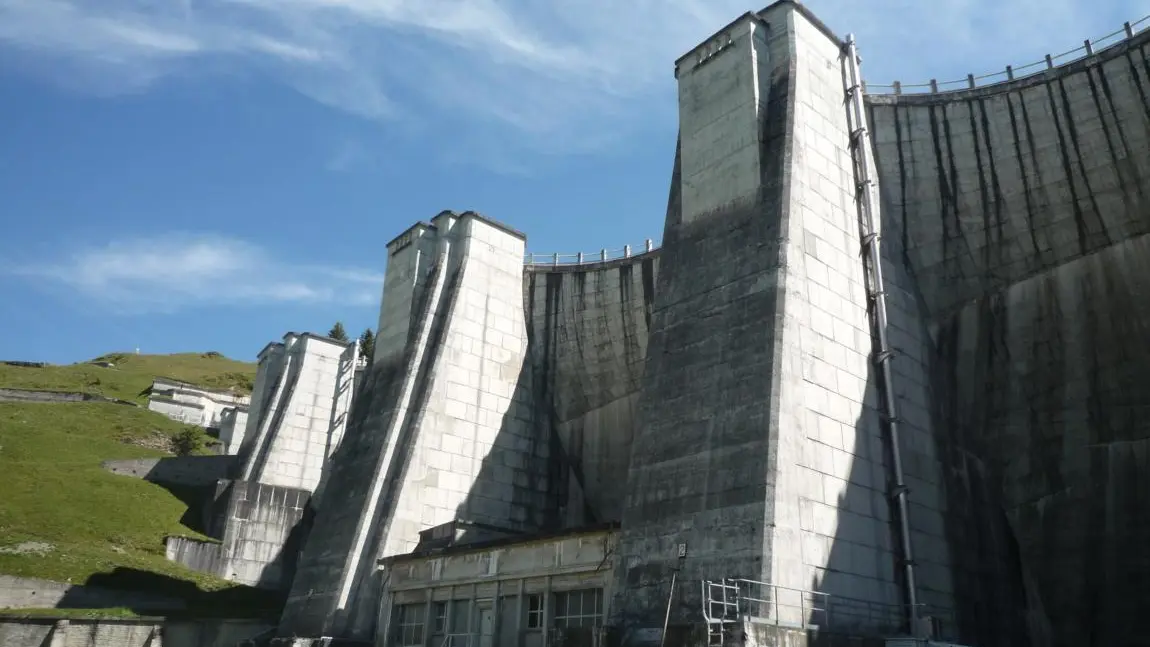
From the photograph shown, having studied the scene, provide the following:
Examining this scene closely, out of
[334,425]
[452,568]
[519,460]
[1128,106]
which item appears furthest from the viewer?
[334,425]

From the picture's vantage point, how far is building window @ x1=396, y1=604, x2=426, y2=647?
26.6 metres

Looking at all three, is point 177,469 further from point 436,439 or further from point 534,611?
point 534,611

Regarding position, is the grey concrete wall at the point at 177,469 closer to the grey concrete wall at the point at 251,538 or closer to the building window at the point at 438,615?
the grey concrete wall at the point at 251,538

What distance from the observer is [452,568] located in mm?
26109

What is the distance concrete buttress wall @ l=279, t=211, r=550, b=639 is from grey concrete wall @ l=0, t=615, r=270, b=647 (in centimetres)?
227

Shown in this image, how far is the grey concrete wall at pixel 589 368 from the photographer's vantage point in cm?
3412

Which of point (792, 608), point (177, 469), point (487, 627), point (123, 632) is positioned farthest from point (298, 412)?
point (792, 608)

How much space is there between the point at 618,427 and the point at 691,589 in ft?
55.0

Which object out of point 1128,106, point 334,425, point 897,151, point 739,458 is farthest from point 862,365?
point 334,425

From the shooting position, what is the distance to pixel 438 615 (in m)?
26.5

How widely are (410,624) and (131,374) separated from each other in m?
85.6

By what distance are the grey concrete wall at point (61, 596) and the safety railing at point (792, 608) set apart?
904 inches

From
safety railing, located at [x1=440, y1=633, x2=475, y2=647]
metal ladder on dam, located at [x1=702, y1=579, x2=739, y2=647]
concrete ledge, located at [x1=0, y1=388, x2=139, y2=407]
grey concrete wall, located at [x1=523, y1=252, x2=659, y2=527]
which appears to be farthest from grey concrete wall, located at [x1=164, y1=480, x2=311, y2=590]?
concrete ledge, located at [x1=0, y1=388, x2=139, y2=407]

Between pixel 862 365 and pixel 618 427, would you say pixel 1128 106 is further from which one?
pixel 618 427
